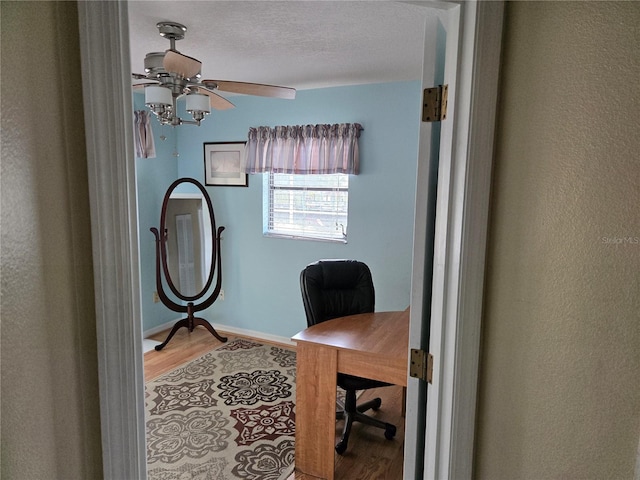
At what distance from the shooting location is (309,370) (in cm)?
221

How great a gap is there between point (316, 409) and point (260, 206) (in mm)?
2336

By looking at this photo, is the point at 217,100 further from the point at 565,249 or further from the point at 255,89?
the point at 565,249

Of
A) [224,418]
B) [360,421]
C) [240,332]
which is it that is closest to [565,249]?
[360,421]

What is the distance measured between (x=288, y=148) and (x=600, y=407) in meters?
3.32

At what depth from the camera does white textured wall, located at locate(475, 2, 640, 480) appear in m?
0.81

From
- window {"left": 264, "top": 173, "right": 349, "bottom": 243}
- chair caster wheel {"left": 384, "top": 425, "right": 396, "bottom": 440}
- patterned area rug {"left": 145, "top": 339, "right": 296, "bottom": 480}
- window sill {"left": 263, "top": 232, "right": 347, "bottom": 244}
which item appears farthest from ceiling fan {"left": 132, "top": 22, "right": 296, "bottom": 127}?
chair caster wheel {"left": 384, "top": 425, "right": 396, "bottom": 440}

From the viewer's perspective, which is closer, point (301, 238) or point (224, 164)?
point (301, 238)

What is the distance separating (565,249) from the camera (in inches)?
35.7

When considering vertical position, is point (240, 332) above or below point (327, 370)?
below

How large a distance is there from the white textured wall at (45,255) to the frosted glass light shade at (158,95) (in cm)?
138

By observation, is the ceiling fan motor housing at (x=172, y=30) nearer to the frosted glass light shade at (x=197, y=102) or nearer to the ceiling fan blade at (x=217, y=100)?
the ceiling fan blade at (x=217, y=100)

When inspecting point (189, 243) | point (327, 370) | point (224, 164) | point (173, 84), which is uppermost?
point (173, 84)

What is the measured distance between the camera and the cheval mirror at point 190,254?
411cm

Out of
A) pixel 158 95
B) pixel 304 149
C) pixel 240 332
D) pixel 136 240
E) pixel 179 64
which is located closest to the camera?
pixel 136 240
